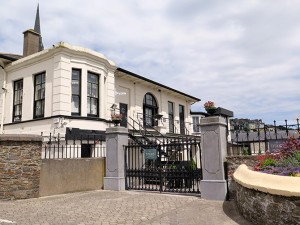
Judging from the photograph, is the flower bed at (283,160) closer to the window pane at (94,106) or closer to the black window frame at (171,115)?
the window pane at (94,106)

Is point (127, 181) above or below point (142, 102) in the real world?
below

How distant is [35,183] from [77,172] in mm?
1809

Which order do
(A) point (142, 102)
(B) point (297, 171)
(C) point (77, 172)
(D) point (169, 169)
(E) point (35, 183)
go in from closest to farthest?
(B) point (297, 171), (E) point (35, 183), (D) point (169, 169), (C) point (77, 172), (A) point (142, 102)

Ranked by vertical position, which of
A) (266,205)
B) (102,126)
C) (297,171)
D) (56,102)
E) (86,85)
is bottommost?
(266,205)

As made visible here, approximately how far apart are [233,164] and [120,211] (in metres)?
3.83

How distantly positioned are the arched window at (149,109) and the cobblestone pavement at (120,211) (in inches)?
452

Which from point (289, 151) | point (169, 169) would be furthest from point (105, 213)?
point (289, 151)

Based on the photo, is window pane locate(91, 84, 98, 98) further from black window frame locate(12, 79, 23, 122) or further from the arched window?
the arched window

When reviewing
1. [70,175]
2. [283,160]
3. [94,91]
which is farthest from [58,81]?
[283,160]

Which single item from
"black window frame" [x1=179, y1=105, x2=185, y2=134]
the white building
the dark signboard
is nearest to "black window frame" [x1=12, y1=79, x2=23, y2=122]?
the white building

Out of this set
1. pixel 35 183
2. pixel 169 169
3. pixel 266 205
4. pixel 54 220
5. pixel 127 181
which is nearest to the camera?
pixel 266 205

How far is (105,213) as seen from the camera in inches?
284

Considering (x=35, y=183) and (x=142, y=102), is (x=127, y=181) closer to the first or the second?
(x=35, y=183)

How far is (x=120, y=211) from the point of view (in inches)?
292
